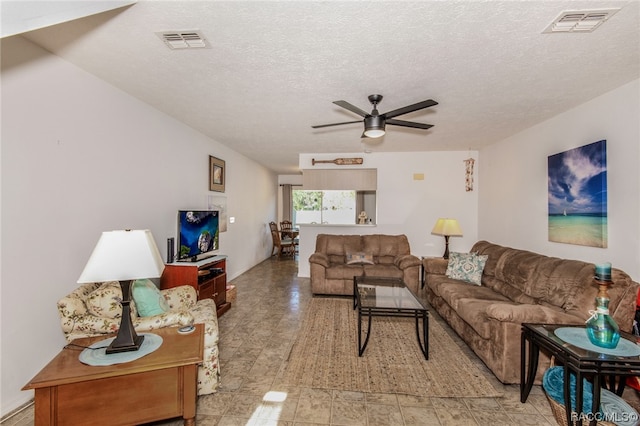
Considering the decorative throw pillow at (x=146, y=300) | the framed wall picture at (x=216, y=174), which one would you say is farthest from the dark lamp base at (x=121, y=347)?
the framed wall picture at (x=216, y=174)

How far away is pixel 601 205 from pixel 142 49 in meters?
4.25

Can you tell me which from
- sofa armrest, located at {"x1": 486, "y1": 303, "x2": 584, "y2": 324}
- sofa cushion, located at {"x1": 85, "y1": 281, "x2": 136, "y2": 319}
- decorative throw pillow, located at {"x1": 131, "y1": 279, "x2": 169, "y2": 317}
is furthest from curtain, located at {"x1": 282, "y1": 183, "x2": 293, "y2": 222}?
sofa armrest, located at {"x1": 486, "y1": 303, "x2": 584, "y2": 324}

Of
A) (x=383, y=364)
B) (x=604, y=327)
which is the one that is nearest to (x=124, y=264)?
(x=383, y=364)

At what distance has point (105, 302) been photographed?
2006 millimetres

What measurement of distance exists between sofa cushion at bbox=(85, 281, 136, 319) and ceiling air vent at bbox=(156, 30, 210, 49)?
1844 millimetres

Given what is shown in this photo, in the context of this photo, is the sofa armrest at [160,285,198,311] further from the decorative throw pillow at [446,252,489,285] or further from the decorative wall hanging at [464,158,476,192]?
the decorative wall hanging at [464,158,476,192]

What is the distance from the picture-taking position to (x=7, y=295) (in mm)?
1843


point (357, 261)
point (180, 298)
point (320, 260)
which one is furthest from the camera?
point (357, 261)

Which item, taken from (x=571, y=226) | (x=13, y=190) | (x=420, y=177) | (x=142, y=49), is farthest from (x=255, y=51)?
(x=420, y=177)

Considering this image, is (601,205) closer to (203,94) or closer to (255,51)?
(255,51)

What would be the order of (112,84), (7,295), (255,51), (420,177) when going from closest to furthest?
1. (7,295)
2. (255,51)
3. (112,84)
4. (420,177)

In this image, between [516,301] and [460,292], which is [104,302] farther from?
[516,301]

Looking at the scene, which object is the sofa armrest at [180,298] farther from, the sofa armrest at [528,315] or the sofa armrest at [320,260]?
the sofa armrest at [528,315]

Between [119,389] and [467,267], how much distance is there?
150 inches
